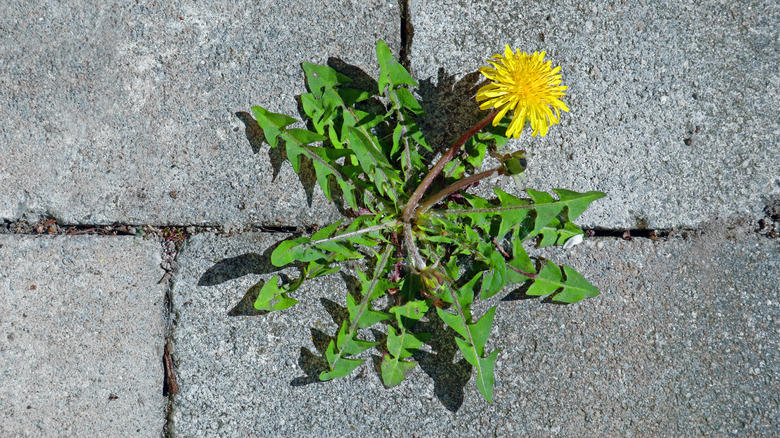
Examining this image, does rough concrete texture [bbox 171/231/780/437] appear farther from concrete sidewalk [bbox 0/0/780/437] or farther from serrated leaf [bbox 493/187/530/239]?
serrated leaf [bbox 493/187/530/239]

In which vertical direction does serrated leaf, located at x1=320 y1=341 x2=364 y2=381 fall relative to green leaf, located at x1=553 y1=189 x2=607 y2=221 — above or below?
below

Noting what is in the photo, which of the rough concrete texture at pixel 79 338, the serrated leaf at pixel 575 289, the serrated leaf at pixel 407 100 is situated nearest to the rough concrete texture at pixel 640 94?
the serrated leaf at pixel 407 100

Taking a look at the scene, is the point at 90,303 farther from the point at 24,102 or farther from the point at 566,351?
the point at 566,351

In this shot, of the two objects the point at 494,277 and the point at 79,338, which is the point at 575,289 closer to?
the point at 494,277

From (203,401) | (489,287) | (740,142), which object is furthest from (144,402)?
Result: (740,142)

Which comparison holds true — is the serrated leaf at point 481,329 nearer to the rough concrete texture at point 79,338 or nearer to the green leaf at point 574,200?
the green leaf at point 574,200

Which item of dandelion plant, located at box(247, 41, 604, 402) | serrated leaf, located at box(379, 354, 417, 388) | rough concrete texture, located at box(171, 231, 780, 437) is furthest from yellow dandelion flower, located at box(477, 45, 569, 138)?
serrated leaf, located at box(379, 354, 417, 388)
